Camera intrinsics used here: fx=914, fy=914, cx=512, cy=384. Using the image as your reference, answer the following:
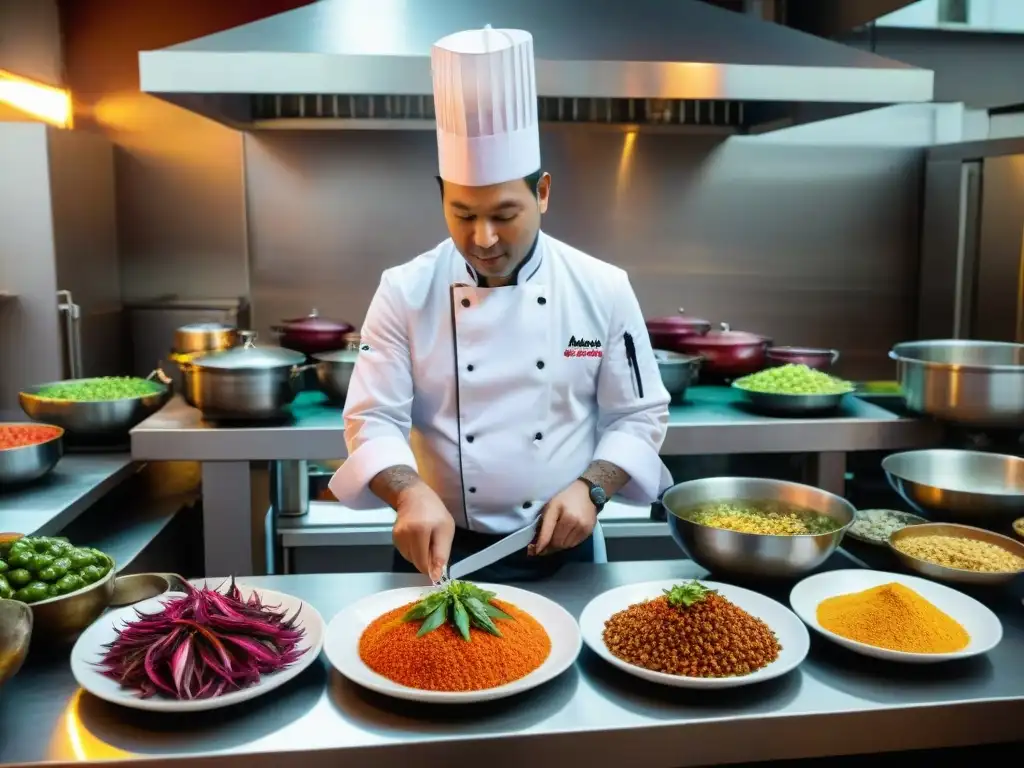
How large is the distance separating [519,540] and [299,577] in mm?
457

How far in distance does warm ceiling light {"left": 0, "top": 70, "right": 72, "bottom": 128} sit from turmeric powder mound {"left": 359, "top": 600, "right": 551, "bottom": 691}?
3.53 meters

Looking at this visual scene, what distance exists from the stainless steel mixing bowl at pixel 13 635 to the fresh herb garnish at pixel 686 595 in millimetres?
960

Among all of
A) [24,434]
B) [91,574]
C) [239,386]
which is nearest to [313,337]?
[239,386]

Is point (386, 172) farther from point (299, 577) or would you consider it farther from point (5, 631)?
point (5, 631)

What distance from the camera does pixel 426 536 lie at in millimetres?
1604

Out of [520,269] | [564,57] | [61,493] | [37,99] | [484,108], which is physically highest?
[37,99]

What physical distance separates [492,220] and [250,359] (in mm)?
1576

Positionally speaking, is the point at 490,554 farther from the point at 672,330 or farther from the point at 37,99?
the point at 37,99

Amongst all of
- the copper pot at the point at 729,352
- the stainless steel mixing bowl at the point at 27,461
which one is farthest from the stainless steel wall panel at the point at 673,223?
the stainless steel mixing bowl at the point at 27,461

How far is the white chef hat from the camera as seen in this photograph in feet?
5.79

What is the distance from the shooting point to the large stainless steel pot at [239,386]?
2.94 meters

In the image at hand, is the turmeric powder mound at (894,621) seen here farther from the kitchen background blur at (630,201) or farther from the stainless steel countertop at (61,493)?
the kitchen background blur at (630,201)

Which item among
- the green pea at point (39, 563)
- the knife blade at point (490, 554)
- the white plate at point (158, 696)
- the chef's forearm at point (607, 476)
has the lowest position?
the white plate at point (158, 696)

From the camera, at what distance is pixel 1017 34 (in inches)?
177
